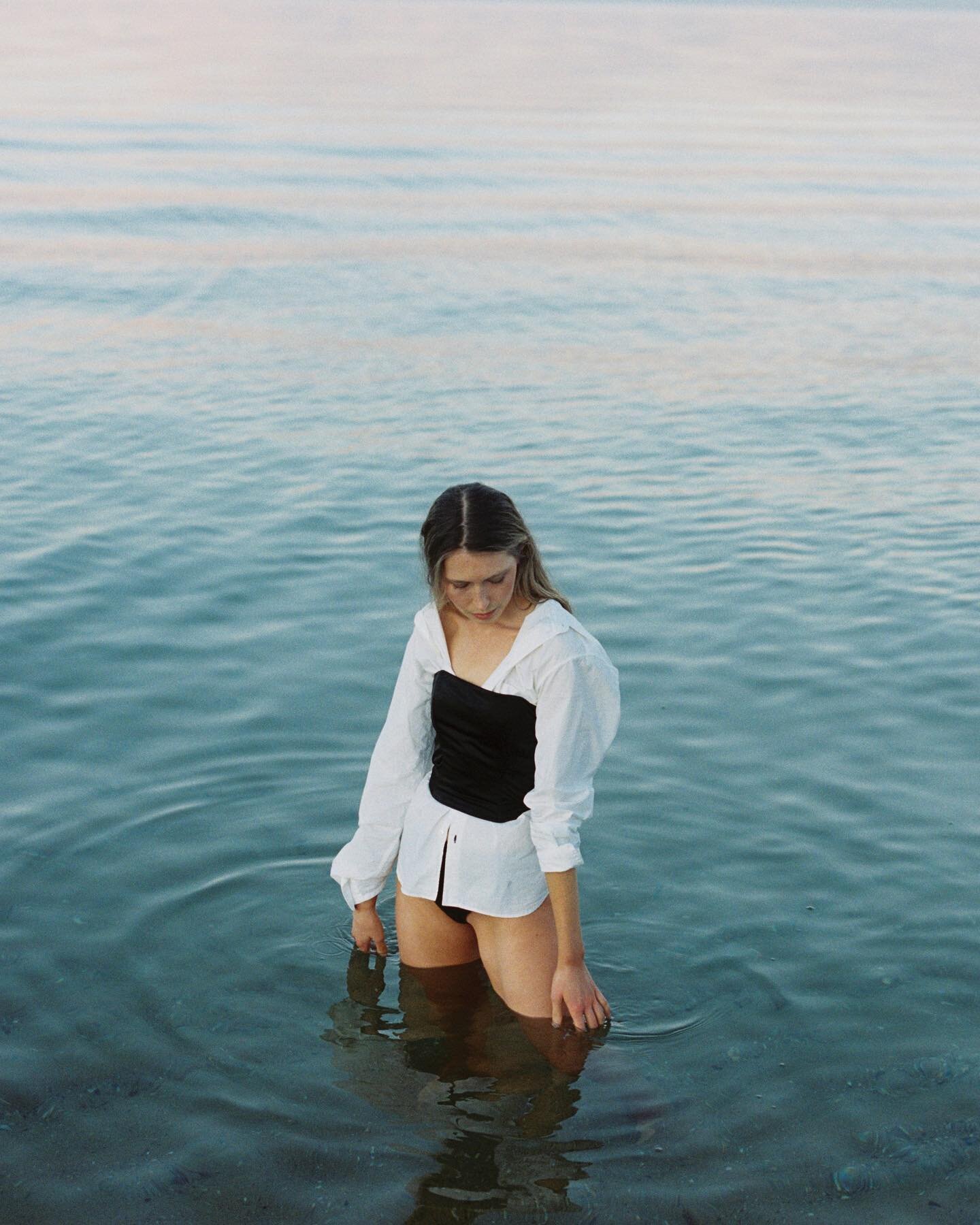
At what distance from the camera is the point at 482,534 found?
4.69 metres

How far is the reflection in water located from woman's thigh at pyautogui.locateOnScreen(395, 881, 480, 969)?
90mm

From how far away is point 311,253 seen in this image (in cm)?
2348

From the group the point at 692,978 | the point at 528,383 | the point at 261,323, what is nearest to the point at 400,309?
the point at 261,323

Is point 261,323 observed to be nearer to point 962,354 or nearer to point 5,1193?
point 962,354

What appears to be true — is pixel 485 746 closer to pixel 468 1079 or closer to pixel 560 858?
pixel 560 858

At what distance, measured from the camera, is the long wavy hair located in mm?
4699

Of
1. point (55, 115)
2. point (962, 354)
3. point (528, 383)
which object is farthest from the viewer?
point (55, 115)

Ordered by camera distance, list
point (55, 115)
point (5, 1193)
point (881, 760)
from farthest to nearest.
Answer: point (55, 115), point (881, 760), point (5, 1193)

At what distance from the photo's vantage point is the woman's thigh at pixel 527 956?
5082 mm

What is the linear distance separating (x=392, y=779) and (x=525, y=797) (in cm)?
65

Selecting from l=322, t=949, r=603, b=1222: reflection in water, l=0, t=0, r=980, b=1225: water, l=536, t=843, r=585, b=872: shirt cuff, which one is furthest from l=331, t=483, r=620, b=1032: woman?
l=0, t=0, r=980, b=1225: water

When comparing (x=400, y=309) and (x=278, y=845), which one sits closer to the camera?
(x=278, y=845)

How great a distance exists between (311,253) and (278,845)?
17.9 meters

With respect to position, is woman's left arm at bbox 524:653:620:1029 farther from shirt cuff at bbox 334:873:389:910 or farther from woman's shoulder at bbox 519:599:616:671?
shirt cuff at bbox 334:873:389:910
